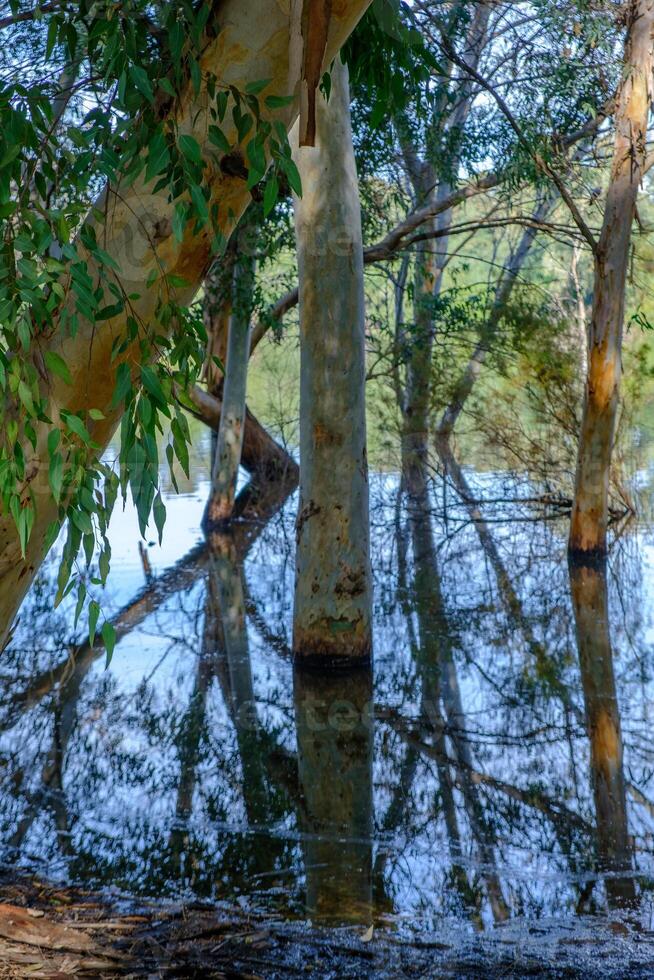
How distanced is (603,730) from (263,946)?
272 cm

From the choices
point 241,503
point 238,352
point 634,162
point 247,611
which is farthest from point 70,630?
point 241,503

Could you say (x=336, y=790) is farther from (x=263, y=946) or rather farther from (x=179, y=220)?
(x=179, y=220)

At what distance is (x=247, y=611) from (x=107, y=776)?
3.66m

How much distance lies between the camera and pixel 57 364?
1.86 m

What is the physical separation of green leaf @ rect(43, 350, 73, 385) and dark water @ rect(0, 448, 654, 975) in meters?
2.14

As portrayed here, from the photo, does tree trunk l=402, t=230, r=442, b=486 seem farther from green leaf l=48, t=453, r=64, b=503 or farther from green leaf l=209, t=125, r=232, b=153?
green leaf l=48, t=453, r=64, b=503

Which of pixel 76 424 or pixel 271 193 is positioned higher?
pixel 271 193

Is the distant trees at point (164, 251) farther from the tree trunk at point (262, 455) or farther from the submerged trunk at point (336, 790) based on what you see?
the tree trunk at point (262, 455)

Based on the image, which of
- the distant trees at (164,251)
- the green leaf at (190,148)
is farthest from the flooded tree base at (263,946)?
the green leaf at (190,148)

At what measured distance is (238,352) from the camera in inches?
480

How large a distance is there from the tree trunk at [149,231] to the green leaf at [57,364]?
0.33 ft

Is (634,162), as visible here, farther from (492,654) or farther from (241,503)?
(241,503)

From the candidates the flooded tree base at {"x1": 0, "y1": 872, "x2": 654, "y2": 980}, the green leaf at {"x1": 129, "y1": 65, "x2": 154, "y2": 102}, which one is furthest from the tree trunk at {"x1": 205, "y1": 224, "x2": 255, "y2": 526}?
the green leaf at {"x1": 129, "y1": 65, "x2": 154, "y2": 102}

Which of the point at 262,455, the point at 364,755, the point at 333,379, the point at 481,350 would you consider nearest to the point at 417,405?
the point at 481,350
